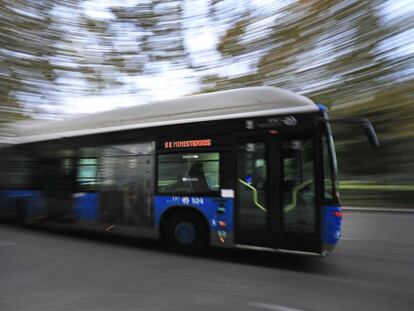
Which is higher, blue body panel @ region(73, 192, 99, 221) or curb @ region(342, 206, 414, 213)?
blue body panel @ region(73, 192, 99, 221)

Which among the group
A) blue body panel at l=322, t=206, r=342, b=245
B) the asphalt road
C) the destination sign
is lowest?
the asphalt road

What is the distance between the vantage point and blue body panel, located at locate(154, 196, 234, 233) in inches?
277

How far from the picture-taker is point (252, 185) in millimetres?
6930

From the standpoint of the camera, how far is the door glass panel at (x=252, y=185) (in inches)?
268

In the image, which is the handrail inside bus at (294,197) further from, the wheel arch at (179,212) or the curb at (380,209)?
the curb at (380,209)

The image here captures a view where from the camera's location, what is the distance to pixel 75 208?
30.3ft

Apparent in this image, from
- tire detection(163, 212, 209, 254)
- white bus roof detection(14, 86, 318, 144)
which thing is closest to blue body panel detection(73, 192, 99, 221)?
white bus roof detection(14, 86, 318, 144)

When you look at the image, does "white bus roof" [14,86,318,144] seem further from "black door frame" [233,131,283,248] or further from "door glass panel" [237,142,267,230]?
"door glass panel" [237,142,267,230]

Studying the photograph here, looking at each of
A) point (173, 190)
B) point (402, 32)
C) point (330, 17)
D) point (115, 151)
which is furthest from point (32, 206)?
point (402, 32)

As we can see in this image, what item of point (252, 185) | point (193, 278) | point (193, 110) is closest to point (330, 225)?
point (252, 185)

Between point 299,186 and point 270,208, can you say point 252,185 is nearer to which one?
point 270,208

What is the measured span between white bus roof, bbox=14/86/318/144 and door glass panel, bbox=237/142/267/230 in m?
0.64

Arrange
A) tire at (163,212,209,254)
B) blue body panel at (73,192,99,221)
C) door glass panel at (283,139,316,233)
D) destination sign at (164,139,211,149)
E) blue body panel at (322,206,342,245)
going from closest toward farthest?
blue body panel at (322,206,342,245)
door glass panel at (283,139,316,233)
destination sign at (164,139,211,149)
tire at (163,212,209,254)
blue body panel at (73,192,99,221)

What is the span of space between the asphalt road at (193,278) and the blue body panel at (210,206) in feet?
Result: 2.30
